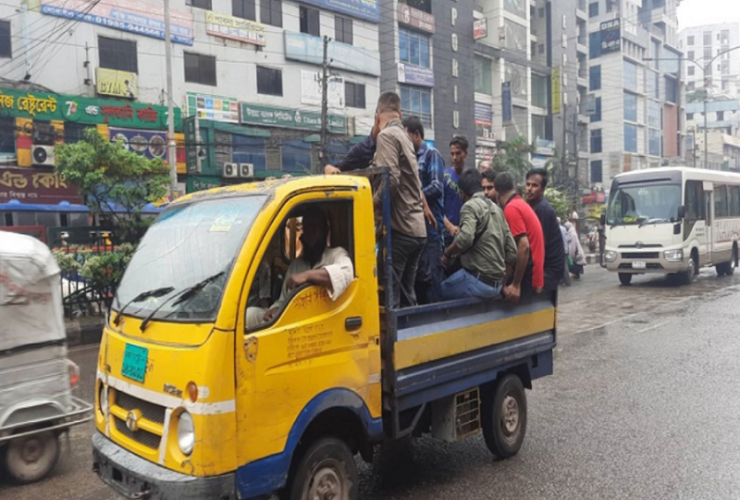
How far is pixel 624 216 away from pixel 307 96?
679 inches

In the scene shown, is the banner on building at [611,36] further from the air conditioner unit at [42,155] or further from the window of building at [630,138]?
the air conditioner unit at [42,155]

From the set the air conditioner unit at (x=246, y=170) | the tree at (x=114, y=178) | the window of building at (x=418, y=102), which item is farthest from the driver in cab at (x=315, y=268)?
the window of building at (x=418, y=102)

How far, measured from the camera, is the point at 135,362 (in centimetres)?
302

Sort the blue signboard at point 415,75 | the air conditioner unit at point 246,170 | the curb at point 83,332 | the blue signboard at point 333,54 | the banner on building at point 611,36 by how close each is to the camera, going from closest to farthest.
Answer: the curb at point 83,332 → the air conditioner unit at point 246,170 → the blue signboard at point 333,54 → the blue signboard at point 415,75 → the banner on building at point 611,36

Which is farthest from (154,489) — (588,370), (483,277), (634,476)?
(588,370)

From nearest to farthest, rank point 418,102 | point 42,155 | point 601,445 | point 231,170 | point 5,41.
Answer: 1. point 601,445
2. point 5,41
3. point 42,155
4. point 231,170
5. point 418,102

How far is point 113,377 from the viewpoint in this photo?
322 centimetres

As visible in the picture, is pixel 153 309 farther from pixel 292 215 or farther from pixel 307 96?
pixel 307 96

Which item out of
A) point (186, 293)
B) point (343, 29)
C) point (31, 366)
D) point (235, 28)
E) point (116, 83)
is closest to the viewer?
point (186, 293)

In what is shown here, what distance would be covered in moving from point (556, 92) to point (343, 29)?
76.5ft

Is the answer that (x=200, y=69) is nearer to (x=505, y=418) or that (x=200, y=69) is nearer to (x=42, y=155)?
(x=42, y=155)

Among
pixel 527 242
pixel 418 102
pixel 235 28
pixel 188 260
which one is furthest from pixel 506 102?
pixel 188 260

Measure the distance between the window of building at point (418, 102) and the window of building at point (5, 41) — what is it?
1926cm

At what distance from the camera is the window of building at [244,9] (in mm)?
25469
